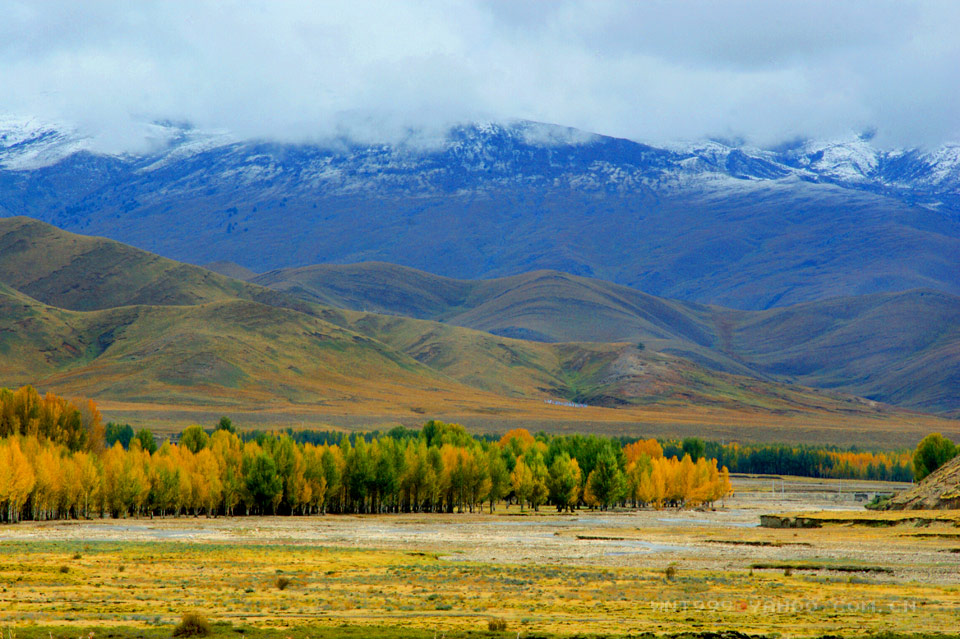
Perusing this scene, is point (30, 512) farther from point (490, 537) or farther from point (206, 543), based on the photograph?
point (490, 537)

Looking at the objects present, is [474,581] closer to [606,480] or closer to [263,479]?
[263,479]

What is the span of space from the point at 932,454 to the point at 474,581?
121962mm

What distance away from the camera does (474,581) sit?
5591 centimetres

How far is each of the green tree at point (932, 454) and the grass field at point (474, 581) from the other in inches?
2688

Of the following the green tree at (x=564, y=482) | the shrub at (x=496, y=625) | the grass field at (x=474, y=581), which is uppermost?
the green tree at (x=564, y=482)

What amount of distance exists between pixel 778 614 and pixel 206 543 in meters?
47.4

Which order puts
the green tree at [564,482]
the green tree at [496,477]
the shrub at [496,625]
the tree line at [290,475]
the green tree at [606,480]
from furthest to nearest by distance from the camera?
the green tree at [496,477] < the green tree at [606,480] < the green tree at [564,482] < the tree line at [290,475] < the shrub at [496,625]

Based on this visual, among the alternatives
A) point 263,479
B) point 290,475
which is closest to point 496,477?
point 290,475

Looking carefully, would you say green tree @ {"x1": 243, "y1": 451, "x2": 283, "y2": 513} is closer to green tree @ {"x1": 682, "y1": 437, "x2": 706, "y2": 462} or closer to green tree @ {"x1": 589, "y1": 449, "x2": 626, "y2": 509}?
green tree @ {"x1": 589, "y1": 449, "x2": 626, "y2": 509}

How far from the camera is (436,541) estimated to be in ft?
289

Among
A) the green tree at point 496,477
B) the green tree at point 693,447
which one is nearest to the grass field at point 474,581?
the green tree at point 496,477

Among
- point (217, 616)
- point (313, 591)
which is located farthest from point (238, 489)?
point (217, 616)

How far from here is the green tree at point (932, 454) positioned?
15738cm

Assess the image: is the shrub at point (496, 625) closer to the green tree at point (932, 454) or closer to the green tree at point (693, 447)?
the green tree at point (932, 454)
